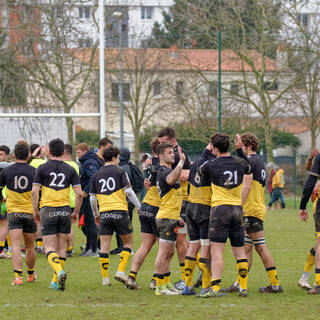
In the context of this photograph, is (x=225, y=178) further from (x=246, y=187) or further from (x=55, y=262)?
(x=55, y=262)

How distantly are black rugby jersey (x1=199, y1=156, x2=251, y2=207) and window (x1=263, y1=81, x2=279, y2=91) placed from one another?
Result: 23.8m

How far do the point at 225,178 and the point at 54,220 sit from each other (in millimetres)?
2405

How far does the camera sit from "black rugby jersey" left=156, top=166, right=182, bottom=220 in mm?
8812

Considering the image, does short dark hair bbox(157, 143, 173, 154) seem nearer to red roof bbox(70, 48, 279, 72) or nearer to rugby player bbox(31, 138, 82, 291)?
rugby player bbox(31, 138, 82, 291)

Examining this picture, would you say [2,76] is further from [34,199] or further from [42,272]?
[34,199]

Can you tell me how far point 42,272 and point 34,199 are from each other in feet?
7.37

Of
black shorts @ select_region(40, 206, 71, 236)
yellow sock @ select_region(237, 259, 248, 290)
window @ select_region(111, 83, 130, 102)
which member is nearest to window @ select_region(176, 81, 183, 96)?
window @ select_region(111, 83, 130, 102)

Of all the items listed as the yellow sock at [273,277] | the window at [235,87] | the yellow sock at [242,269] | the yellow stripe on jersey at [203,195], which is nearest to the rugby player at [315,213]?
the yellow sock at [273,277]

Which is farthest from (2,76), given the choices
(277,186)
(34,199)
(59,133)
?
(34,199)

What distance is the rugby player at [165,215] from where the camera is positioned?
28.8ft

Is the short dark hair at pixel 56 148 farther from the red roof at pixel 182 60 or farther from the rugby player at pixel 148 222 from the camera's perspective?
the red roof at pixel 182 60

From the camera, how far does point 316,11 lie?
1184 inches

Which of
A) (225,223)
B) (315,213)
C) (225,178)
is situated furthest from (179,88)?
(225,223)

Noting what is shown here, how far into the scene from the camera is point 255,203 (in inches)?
353
